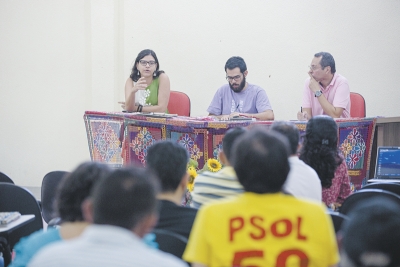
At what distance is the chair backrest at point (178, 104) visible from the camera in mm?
5105

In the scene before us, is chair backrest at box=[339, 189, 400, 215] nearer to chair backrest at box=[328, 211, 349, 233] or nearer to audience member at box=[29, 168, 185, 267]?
chair backrest at box=[328, 211, 349, 233]

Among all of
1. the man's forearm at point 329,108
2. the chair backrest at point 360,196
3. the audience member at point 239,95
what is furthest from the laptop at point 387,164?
the chair backrest at point 360,196

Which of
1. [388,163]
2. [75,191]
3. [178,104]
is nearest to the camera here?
[75,191]

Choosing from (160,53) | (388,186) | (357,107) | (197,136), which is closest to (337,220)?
(388,186)

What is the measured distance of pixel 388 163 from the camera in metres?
3.96

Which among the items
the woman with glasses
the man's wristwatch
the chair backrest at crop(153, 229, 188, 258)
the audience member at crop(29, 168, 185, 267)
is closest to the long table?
the woman with glasses

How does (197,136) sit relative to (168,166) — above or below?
below

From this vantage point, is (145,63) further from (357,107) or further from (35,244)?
(35,244)

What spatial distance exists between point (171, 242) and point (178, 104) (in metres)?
3.31

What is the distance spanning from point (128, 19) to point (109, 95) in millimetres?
868

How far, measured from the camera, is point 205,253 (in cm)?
161

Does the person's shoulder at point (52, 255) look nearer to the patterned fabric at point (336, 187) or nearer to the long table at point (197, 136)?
the patterned fabric at point (336, 187)

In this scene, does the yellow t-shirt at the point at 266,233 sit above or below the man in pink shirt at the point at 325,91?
below

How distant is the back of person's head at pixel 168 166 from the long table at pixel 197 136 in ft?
6.25
